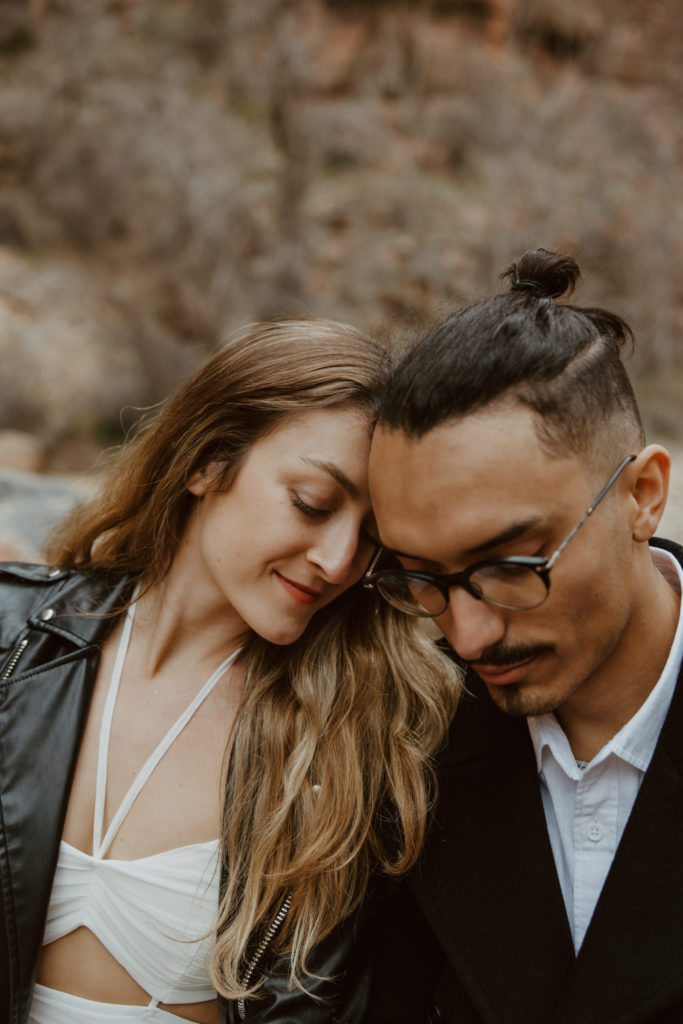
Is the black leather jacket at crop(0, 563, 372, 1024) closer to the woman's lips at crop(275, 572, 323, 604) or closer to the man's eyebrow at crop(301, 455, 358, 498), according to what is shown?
the woman's lips at crop(275, 572, 323, 604)

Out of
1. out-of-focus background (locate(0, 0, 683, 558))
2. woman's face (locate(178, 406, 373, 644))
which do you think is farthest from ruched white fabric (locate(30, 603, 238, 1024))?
out-of-focus background (locate(0, 0, 683, 558))

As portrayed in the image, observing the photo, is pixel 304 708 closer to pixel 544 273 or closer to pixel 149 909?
pixel 149 909

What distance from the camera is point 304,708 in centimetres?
243

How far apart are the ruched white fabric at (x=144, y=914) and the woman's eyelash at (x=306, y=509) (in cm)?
91

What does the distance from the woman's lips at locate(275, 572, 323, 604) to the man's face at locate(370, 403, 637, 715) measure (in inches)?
19.4

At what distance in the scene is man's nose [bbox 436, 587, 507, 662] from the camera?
1721 mm

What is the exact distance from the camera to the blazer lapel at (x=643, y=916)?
168 cm

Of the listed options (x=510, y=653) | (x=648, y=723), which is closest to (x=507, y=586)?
(x=510, y=653)

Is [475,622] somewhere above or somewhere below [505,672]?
above

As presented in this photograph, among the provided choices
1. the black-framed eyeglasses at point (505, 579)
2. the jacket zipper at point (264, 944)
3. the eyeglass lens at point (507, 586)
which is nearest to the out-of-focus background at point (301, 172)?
the jacket zipper at point (264, 944)

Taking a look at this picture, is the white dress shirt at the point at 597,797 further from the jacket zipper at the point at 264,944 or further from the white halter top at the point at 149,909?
the white halter top at the point at 149,909

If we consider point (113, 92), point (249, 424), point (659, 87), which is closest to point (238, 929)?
point (249, 424)

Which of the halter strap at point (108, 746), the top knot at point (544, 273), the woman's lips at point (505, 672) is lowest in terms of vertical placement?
the halter strap at point (108, 746)

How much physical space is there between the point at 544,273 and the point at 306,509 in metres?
0.80
